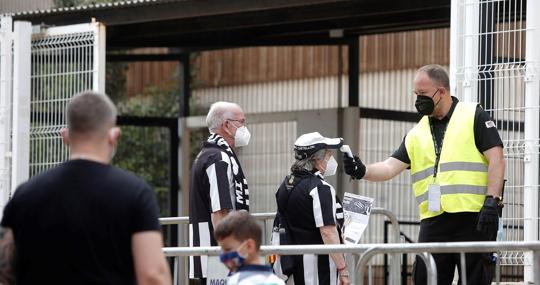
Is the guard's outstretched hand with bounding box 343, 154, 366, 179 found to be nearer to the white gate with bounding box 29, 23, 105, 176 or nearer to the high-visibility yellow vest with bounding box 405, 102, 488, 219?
the high-visibility yellow vest with bounding box 405, 102, 488, 219

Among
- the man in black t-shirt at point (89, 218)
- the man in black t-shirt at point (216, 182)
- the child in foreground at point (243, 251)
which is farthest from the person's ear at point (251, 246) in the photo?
the man in black t-shirt at point (216, 182)

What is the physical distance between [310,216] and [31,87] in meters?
5.60

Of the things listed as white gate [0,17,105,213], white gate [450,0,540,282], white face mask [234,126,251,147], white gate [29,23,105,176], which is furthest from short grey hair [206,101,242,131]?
white gate [0,17,105,213]

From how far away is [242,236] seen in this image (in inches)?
242

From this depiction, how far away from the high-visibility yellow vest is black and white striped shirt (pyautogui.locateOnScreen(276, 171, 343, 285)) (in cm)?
68

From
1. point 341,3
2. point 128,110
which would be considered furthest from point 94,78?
point 128,110

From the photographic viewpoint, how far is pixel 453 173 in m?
8.48

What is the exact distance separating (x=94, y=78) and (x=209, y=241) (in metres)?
4.35

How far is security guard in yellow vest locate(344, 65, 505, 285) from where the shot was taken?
8.29m

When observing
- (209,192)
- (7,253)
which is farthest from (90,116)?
(209,192)

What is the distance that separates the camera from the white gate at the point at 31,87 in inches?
510

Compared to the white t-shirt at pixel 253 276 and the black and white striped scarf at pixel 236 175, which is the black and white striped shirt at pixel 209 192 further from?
the white t-shirt at pixel 253 276

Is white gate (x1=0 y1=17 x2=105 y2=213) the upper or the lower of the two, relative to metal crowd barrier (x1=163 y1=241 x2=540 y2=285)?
upper

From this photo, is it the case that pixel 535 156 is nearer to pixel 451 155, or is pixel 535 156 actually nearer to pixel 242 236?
pixel 451 155
